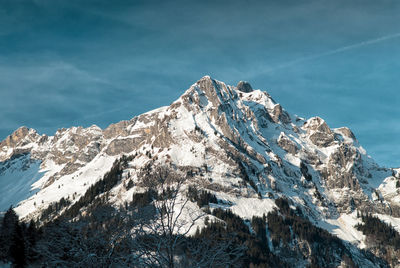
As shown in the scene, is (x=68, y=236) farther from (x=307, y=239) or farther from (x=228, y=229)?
(x=307, y=239)

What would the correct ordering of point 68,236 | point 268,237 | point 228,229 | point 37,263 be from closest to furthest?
point 68,236, point 37,263, point 228,229, point 268,237

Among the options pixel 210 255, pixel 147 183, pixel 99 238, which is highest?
pixel 147 183

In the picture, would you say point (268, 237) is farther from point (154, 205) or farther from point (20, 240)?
point (154, 205)

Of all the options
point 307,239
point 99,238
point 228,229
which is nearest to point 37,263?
point 99,238

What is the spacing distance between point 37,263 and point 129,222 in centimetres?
4652

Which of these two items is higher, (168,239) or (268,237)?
(268,237)

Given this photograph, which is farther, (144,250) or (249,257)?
(249,257)

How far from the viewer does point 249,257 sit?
488 feet

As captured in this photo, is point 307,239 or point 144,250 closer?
point 144,250

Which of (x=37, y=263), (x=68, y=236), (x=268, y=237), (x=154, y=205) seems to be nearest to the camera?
(x=154, y=205)

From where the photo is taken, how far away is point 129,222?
118 ft

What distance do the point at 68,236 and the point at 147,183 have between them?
1382 cm

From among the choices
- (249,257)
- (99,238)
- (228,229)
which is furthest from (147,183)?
(228,229)

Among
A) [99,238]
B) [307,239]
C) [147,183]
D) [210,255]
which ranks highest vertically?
[307,239]
